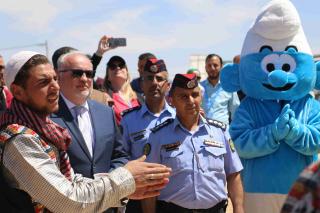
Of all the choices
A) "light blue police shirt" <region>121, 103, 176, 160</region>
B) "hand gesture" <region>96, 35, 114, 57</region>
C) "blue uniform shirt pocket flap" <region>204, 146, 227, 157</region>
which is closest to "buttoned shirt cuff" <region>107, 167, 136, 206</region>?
"blue uniform shirt pocket flap" <region>204, 146, 227, 157</region>

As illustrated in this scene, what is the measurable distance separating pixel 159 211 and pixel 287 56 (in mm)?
1784

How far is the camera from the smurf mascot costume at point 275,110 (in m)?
3.88

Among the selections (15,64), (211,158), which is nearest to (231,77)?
(211,158)

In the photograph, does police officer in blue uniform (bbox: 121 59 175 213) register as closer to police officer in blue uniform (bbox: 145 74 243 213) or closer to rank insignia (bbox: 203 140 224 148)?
police officer in blue uniform (bbox: 145 74 243 213)

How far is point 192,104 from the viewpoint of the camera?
3410 mm

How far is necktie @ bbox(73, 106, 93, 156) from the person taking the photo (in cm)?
296

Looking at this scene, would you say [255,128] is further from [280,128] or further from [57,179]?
[57,179]

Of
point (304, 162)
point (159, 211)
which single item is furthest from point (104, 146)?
point (304, 162)

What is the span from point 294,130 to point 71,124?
6.00ft

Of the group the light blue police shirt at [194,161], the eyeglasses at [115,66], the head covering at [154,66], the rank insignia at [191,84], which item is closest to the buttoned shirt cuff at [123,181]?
the light blue police shirt at [194,161]

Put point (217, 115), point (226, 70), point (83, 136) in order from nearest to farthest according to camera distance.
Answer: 1. point (83, 136)
2. point (226, 70)
3. point (217, 115)

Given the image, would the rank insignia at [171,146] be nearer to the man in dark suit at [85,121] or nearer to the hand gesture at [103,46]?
the man in dark suit at [85,121]

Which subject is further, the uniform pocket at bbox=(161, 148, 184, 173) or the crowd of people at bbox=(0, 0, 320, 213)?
the uniform pocket at bbox=(161, 148, 184, 173)

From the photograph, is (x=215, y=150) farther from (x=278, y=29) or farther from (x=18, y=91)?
(x=18, y=91)
